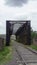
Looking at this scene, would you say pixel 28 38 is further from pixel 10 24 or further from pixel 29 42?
pixel 10 24

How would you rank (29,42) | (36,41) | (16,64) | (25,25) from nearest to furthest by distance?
(16,64), (36,41), (29,42), (25,25)

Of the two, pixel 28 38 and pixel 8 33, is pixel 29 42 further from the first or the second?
pixel 8 33

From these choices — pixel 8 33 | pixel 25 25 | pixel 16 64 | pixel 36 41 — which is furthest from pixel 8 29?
pixel 16 64

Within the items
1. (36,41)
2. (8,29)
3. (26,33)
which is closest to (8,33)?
(8,29)

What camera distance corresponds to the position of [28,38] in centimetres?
4928

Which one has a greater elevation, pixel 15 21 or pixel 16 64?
pixel 15 21

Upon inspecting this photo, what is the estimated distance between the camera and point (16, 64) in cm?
1159

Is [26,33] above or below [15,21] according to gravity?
below

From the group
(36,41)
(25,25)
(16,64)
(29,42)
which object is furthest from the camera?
(25,25)

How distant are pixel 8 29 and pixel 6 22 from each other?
2.30 m

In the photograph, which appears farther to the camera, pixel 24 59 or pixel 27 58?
pixel 27 58

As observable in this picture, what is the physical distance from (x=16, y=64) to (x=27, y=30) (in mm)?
39845

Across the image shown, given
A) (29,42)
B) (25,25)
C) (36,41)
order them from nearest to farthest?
1. (36,41)
2. (29,42)
3. (25,25)

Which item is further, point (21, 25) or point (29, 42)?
point (21, 25)
